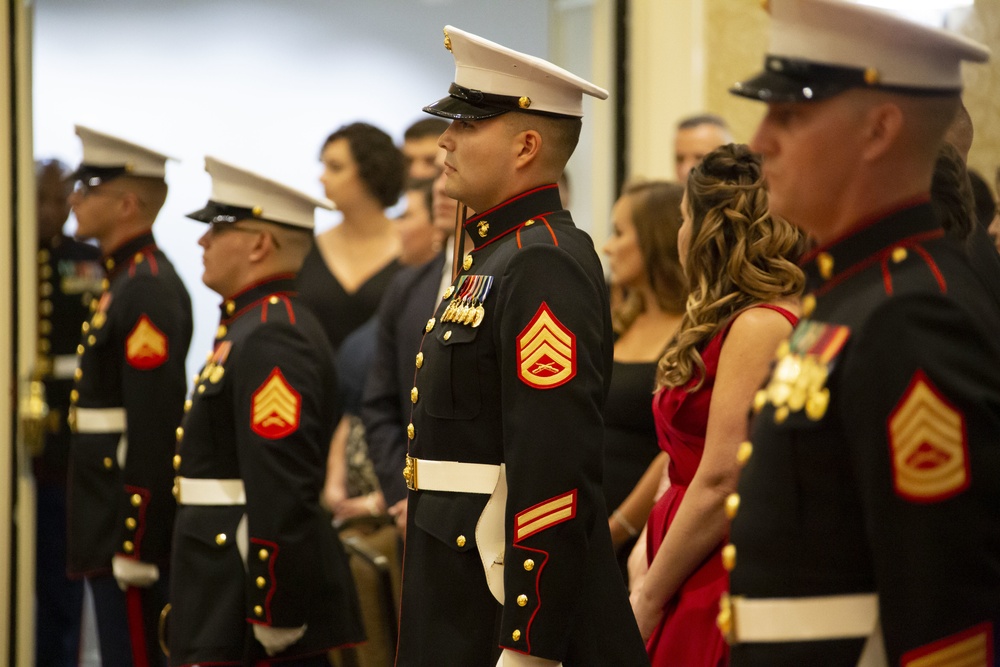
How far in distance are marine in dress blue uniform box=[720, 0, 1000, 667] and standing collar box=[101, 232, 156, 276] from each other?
2.46 meters

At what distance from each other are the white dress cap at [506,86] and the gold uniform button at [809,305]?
729 millimetres

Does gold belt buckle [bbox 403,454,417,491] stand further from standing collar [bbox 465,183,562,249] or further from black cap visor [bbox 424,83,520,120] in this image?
black cap visor [bbox 424,83,520,120]

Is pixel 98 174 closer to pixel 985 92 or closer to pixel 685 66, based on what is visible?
pixel 685 66

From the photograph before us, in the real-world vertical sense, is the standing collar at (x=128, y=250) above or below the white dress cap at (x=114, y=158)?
below

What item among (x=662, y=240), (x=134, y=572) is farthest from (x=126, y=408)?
(x=662, y=240)

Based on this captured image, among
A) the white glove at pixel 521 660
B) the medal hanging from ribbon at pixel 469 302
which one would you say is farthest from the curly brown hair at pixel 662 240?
the white glove at pixel 521 660

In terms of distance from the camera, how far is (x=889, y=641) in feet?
4.30

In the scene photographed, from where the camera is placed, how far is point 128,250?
358 cm

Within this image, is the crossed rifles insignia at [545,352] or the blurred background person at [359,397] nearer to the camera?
the crossed rifles insignia at [545,352]

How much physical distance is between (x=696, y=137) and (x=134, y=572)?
6.72 ft

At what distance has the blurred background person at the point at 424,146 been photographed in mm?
4441

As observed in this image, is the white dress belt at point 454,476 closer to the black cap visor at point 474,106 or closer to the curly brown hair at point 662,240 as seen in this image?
the black cap visor at point 474,106

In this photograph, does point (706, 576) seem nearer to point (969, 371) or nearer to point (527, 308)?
point (527, 308)

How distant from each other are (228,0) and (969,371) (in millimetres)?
5359
